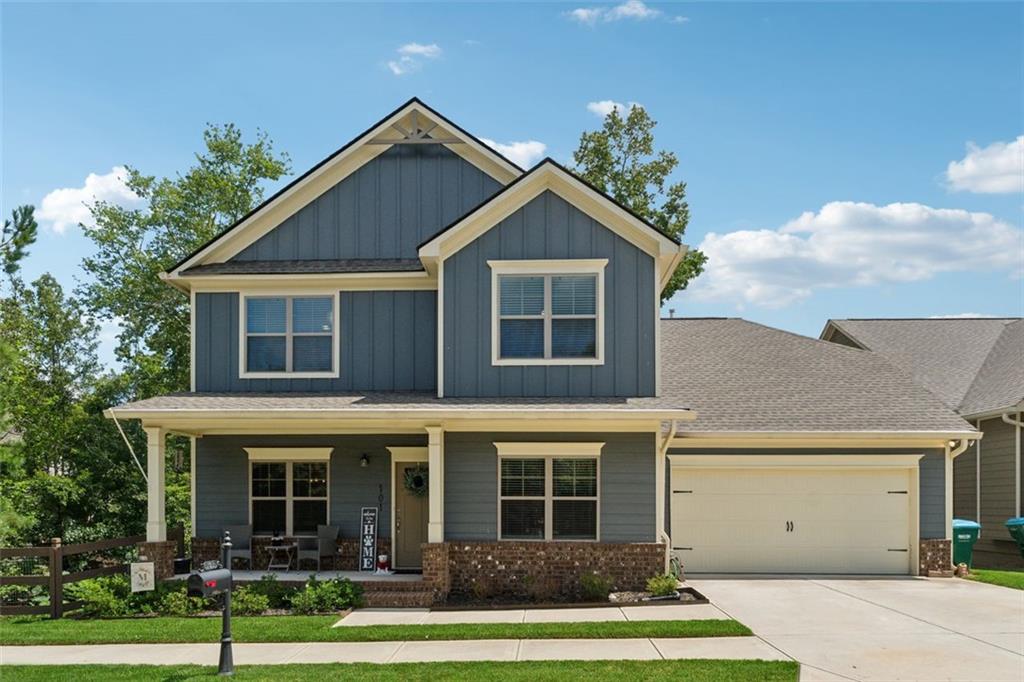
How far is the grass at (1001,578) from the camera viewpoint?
51.1 ft

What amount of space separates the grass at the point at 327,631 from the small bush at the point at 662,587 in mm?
2000

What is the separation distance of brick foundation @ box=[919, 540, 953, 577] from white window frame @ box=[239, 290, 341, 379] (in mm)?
11154

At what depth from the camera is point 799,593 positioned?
14.5 meters

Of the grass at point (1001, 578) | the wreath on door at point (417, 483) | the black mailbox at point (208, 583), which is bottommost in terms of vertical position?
the grass at point (1001, 578)

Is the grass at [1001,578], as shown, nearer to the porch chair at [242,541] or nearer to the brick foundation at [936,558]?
the brick foundation at [936,558]

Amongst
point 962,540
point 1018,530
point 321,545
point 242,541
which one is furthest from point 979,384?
point 242,541

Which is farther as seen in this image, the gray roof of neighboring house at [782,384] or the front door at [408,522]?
the gray roof of neighboring house at [782,384]

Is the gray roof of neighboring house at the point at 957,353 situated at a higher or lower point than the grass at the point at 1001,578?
higher

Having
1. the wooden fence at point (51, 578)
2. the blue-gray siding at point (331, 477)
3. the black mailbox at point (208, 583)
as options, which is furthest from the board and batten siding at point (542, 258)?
the wooden fence at point (51, 578)

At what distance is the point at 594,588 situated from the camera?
1384 centimetres

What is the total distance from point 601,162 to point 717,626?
19.3 meters

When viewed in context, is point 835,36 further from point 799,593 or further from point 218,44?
point 218,44

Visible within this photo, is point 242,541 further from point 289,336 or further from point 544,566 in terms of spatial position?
point 544,566

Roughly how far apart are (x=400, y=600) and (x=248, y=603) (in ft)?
7.22
